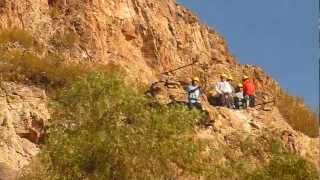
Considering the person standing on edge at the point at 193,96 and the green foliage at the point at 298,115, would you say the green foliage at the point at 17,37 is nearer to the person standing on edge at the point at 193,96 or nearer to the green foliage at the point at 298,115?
the person standing on edge at the point at 193,96

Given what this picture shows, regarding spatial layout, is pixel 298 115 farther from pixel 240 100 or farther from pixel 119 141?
pixel 119 141

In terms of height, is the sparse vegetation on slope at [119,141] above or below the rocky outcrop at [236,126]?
below

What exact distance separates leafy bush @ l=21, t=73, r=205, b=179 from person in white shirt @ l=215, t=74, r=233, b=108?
30.3 ft

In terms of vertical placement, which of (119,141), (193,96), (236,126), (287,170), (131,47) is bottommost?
(287,170)

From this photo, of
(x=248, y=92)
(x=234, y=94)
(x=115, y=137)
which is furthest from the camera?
(x=234, y=94)

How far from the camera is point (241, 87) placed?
35.2 metres

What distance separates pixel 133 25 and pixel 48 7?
3698 millimetres

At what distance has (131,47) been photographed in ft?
129

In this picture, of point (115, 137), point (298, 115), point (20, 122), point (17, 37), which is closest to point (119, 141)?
point (115, 137)

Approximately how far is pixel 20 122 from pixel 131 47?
29.4 ft

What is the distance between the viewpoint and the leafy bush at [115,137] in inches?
912

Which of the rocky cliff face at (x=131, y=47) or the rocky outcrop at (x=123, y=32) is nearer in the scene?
the rocky cliff face at (x=131, y=47)

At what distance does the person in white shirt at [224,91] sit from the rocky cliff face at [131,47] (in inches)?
32.7

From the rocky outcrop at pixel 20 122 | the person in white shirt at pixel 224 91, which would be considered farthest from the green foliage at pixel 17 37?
the person in white shirt at pixel 224 91
